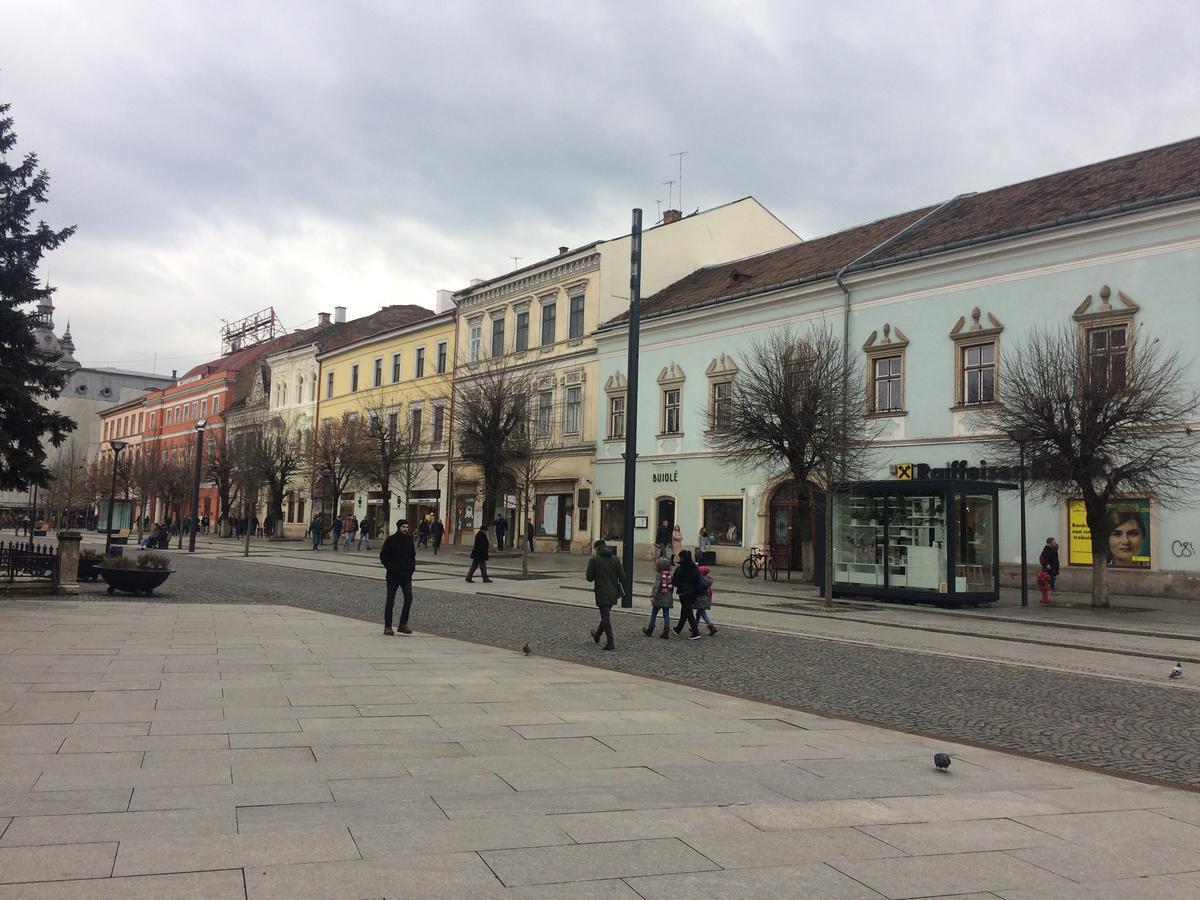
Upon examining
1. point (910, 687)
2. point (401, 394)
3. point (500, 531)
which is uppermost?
point (401, 394)

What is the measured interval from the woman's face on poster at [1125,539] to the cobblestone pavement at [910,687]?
1322 centimetres

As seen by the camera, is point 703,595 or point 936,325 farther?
point 936,325

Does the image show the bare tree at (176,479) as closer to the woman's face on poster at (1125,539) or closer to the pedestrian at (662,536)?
the pedestrian at (662,536)

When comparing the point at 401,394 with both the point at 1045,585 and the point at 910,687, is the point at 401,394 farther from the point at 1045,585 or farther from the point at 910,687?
the point at 910,687

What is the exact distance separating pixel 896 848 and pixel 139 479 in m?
72.5

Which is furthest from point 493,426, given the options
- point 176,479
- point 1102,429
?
point 176,479

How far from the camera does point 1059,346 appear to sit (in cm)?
2311

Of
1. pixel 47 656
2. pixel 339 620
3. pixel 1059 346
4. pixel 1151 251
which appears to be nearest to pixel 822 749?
pixel 47 656

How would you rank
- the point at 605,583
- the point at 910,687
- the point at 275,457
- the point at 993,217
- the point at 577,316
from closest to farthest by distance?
the point at 910,687
the point at 605,583
the point at 993,217
the point at 577,316
the point at 275,457

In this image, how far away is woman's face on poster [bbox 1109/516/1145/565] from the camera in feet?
78.2

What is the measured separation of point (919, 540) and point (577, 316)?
78.6 feet

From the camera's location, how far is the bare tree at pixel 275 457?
56369 millimetres

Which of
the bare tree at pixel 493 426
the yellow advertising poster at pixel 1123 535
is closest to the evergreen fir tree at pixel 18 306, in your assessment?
the bare tree at pixel 493 426

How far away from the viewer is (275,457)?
57188 mm
